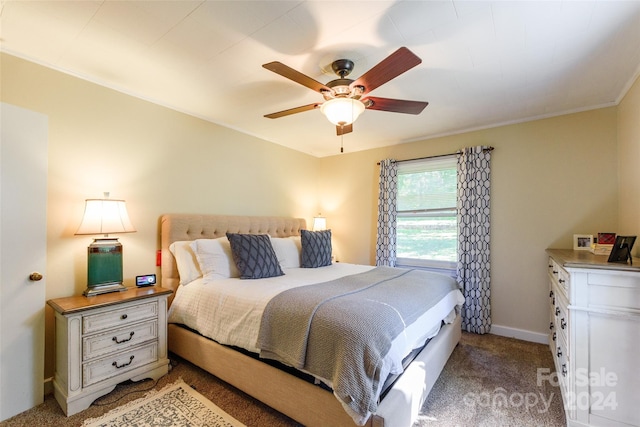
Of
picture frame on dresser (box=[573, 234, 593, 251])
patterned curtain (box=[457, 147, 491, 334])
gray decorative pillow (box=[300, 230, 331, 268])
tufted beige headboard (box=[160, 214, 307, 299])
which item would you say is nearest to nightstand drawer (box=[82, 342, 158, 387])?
tufted beige headboard (box=[160, 214, 307, 299])

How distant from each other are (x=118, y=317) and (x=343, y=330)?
1.71 m

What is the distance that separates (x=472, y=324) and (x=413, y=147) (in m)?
2.37

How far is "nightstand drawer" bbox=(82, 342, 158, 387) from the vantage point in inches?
75.2

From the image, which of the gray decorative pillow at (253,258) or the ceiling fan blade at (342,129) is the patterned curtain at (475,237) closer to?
the ceiling fan blade at (342,129)

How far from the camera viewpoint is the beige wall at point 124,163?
2.16 meters

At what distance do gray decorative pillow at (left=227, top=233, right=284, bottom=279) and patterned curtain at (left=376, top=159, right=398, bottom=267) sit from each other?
1.78 metres

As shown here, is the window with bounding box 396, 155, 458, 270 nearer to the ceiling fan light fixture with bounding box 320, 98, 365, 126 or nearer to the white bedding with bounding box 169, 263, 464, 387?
the white bedding with bounding box 169, 263, 464, 387

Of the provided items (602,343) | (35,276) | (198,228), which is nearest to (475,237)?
(602,343)

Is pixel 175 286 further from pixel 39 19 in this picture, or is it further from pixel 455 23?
pixel 455 23

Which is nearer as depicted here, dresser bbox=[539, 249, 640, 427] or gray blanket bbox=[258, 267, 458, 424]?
gray blanket bbox=[258, 267, 458, 424]

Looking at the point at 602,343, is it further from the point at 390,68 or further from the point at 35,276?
the point at 35,276

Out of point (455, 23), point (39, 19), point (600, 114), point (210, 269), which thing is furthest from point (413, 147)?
point (39, 19)

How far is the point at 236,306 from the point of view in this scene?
2.03m

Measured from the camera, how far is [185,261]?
2645mm
